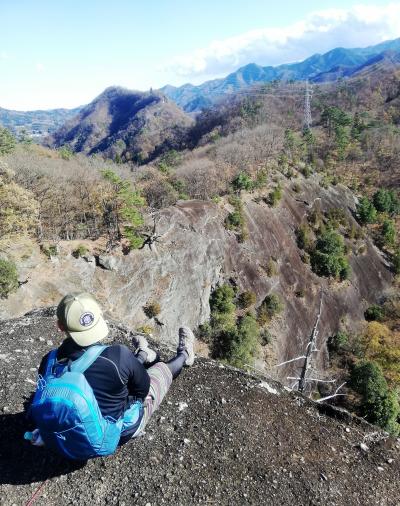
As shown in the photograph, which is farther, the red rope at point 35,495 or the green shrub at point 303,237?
the green shrub at point 303,237

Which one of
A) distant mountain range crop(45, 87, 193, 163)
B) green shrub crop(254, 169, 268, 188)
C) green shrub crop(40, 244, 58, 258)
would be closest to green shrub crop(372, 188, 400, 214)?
green shrub crop(254, 169, 268, 188)

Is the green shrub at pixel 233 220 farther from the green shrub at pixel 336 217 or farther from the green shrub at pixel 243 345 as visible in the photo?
the green shrub at pixel 336 217

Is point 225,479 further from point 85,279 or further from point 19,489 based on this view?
point 85,279

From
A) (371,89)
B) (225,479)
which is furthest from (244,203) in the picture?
(371,89)

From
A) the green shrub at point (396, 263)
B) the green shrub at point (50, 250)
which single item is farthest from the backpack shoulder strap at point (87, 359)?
the green shrub at point (396, 263)

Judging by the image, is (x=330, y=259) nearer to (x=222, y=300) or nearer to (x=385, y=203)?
(x=222, y=300)

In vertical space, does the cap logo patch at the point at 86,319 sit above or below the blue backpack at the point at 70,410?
above

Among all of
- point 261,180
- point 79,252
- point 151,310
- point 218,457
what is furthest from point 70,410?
point 261,180

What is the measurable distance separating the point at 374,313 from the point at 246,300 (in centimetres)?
1411

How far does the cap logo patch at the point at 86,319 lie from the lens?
3.43m

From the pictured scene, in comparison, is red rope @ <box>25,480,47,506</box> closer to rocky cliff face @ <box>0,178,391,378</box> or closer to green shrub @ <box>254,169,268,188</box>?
rocky cliff face @ <box>0,178,391,378</box>

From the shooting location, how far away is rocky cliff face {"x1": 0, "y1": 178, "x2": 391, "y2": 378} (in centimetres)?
2136

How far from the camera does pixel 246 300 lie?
26641 mm

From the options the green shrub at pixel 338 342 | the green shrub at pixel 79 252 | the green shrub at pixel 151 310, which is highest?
the green shrub at pixel 79 252
